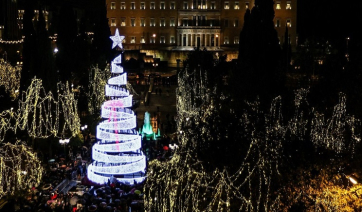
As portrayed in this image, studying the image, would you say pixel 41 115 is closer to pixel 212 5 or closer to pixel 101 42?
pixel 101 42

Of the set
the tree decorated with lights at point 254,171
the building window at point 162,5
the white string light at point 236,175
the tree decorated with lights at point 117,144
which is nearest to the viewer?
the tree decorated with lights at point 254,171

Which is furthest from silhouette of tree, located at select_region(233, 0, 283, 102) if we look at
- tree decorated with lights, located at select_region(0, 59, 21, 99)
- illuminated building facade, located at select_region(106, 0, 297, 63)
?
illuminated building facade, located at select_region(106, 0, 297, 63)

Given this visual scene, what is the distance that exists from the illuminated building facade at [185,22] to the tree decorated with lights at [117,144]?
1792 inches

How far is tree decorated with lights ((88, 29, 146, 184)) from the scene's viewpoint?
64.2 feet

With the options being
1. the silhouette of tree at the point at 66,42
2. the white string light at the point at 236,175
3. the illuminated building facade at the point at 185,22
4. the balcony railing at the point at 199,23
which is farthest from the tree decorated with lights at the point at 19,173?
the balcony railing at the point at 199,23

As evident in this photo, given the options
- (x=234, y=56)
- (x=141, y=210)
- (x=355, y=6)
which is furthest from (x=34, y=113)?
(x=234, y=56)

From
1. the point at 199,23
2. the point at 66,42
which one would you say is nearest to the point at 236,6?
the point at 199,23

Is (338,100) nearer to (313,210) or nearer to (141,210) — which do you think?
(141,210)

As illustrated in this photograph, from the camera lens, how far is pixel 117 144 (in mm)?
19672

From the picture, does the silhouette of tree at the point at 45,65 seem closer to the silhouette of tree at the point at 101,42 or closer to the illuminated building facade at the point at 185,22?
the silhouette of tree at the point at 101,42

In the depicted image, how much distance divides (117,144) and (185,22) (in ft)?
161

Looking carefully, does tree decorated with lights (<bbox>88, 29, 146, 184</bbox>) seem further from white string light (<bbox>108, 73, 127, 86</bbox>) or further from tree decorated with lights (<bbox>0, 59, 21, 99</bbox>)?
tree decorated with lights (<bbox>0, 59, 21, 99</bbox>)

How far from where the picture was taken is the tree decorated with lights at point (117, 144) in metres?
19.6

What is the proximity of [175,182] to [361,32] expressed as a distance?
111ft
